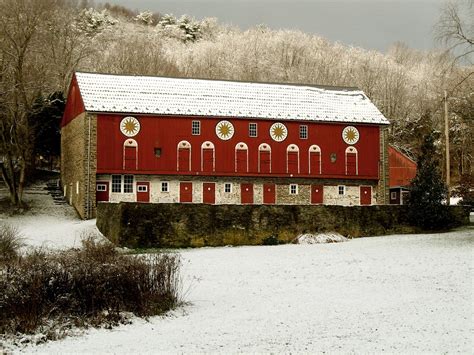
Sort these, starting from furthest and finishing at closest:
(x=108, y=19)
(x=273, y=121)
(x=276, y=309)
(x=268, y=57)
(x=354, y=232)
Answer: (x=108, y=19) → (x=268, y=57) → (x=273, y=121) → (x=354, y=232) → (x=276, y=309)

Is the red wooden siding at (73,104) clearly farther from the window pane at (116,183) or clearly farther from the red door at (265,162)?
the red door at (265,162)

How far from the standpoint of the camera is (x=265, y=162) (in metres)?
45.3

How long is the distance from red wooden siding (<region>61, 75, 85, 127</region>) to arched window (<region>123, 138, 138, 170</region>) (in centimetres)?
373

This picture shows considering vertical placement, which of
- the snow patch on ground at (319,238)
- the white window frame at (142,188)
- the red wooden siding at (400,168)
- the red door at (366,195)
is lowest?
the snow patch on ground at (319,238)

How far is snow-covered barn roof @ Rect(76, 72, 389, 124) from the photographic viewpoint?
144 feet

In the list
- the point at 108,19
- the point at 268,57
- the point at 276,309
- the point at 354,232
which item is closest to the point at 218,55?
the point at 268,57

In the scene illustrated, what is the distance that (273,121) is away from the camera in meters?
46.0

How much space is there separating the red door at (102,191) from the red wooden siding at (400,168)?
82.3 ft

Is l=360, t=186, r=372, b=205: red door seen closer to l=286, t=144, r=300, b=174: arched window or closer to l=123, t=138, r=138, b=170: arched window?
l=286, t=144, r=300, b=174: arched window

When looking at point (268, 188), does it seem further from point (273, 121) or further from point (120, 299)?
point (120, 299)

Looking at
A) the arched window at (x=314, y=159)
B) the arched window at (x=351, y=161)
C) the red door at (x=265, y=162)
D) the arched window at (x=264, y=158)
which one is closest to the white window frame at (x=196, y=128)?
the arched window at (x=264, y=158)

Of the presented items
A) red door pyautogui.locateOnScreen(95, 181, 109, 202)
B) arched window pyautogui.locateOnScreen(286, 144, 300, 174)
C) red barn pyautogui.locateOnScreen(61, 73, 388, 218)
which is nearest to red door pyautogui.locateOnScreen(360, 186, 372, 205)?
red barn pyautogui.locateOnScreen(61, 73, 388, 218)

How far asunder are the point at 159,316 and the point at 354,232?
21.3 meters

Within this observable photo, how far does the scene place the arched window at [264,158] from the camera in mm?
45156
